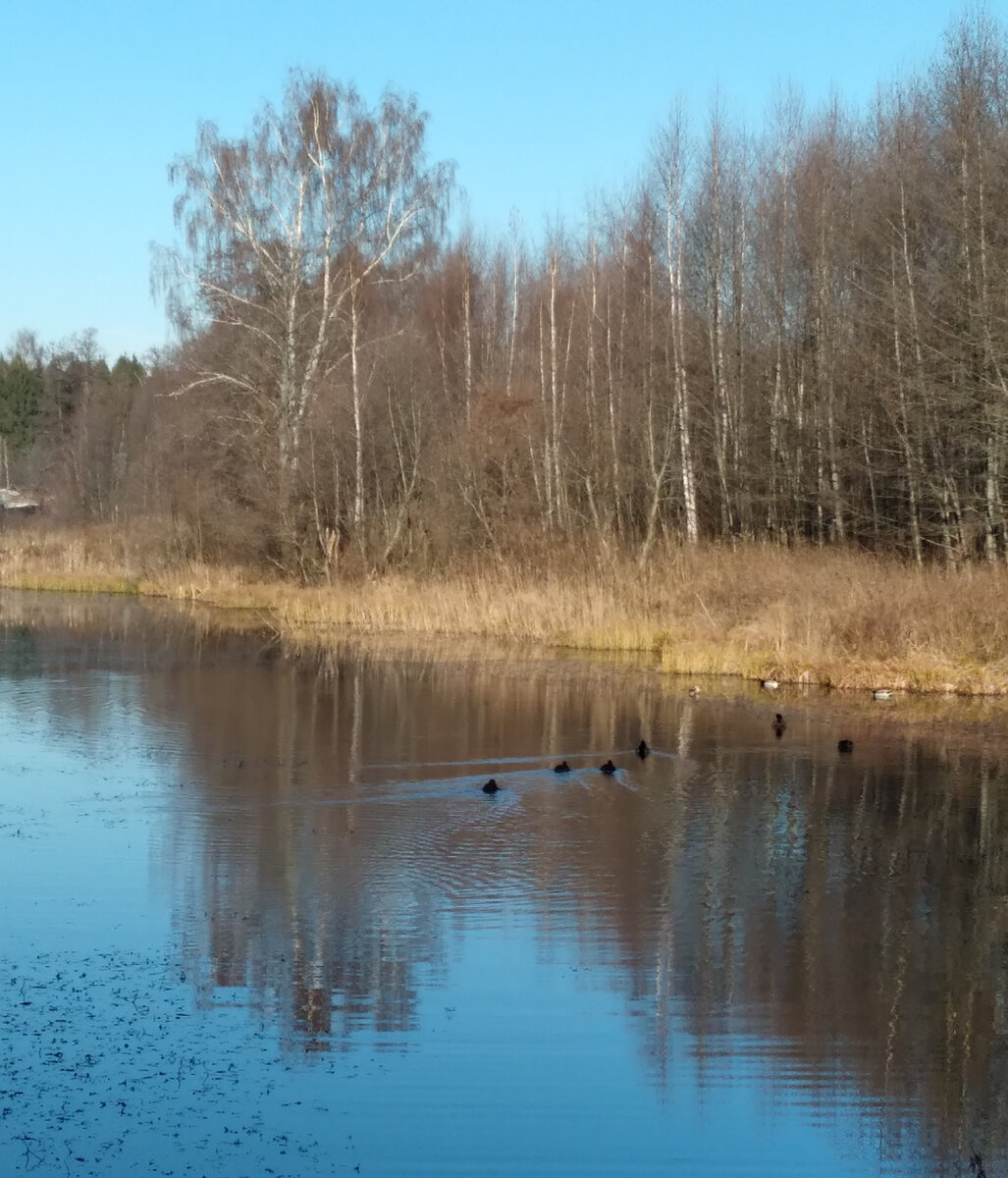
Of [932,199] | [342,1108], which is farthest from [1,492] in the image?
[342,1108]

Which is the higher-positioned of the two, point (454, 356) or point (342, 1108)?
point (454, 356)

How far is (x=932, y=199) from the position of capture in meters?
25.3

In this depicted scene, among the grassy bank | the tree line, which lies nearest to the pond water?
the grassy bank

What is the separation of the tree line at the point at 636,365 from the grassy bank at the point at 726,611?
1.39m

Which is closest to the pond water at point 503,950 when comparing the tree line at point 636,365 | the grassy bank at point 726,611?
the grassy bank at point 726,611

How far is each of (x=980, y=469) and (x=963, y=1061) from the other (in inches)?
797

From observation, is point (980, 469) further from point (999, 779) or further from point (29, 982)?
point (29, 982)

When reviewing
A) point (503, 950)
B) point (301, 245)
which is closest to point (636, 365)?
point (301, 245)

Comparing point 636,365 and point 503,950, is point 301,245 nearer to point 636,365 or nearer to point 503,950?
point 636,365

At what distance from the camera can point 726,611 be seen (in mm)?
20359

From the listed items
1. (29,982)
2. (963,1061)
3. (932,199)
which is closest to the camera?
(963,1061)

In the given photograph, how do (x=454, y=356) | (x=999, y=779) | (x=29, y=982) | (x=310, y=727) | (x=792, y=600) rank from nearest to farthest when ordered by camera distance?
(x=29, y=982)
(x=999, y=779)
(x=310, y=727)
(x=792, y=600)
(x=454, y=356)

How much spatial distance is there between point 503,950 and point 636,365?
77.6ft

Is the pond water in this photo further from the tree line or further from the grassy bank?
the tree line
